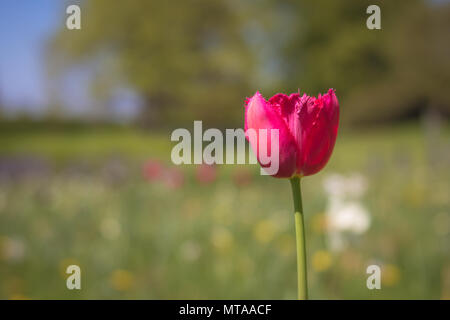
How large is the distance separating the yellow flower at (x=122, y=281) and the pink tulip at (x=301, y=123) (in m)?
1.74

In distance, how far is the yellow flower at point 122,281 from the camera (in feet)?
7.53

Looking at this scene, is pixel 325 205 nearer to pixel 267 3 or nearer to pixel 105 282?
pixel 105 282

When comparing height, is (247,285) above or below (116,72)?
below

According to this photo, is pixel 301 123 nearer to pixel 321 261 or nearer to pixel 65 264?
pixel 321 261

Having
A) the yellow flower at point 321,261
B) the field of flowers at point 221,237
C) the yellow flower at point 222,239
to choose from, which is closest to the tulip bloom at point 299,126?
the field of flowers at point 221,237

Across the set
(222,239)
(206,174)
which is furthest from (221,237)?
(206,174)

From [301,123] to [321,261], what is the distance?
1817mm

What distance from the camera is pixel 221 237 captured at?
2828 millimetres

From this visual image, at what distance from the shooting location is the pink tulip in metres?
0.74

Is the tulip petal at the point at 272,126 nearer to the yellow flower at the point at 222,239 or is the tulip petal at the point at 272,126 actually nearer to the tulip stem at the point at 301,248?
the tulip stem at the point at 301,248

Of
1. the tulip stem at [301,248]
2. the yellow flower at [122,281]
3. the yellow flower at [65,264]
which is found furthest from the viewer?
the yellow flower at [65,264]

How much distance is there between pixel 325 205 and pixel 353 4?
1626cm
